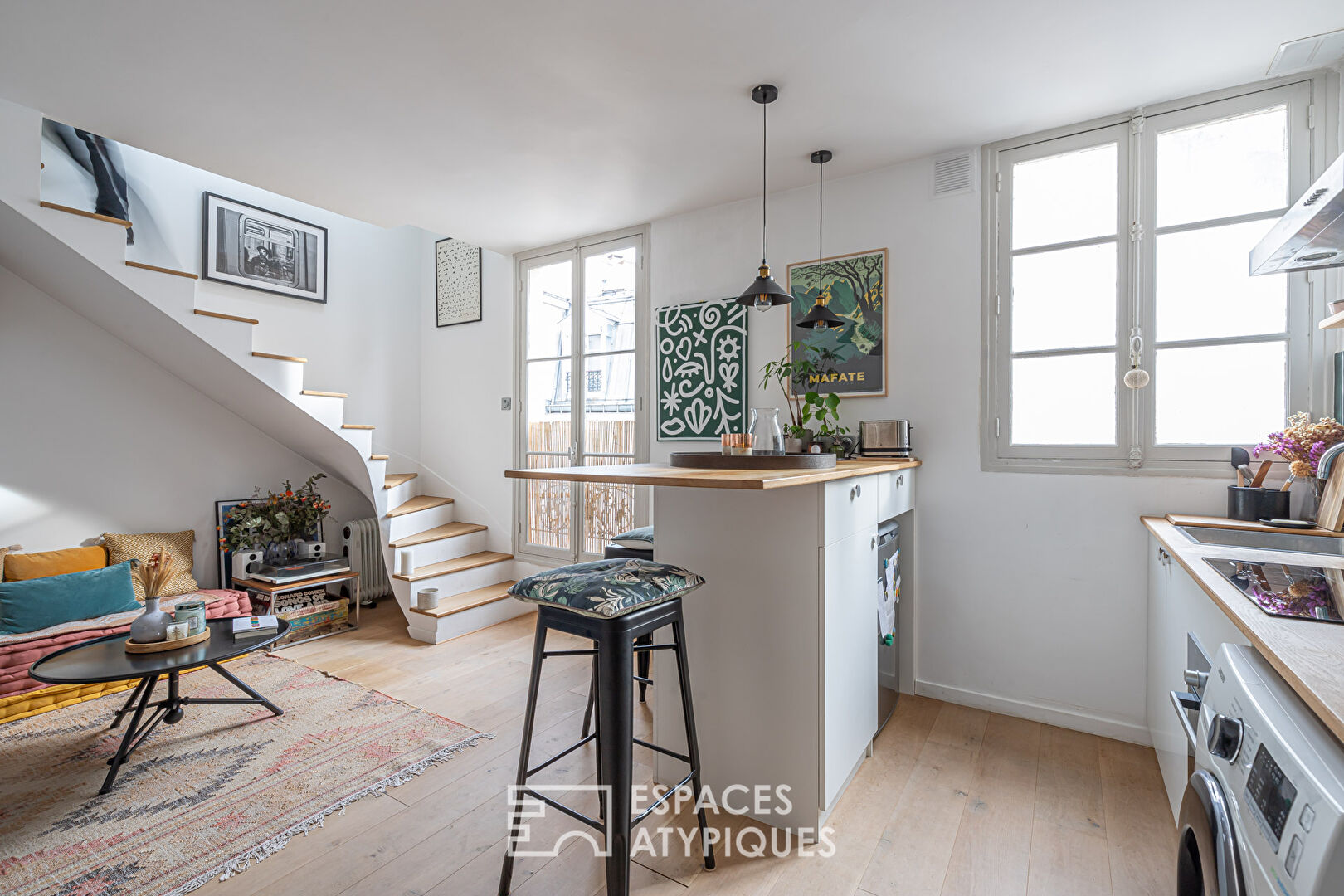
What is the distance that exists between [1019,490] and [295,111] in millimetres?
3472

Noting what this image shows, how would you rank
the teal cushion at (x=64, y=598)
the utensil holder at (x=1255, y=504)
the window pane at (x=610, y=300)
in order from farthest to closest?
1. the window pane at (x=610, y=300)
2. the teal cushion at (x=64, y=598)
3. the utensil holder at (x=1255, y=504)

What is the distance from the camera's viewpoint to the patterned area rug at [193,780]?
67.6 inches

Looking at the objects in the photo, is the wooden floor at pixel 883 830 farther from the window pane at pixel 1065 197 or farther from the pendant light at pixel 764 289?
the window pane at pixel 1065 197

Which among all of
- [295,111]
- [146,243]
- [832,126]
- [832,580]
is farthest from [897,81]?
[146,243]

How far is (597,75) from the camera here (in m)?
2.23

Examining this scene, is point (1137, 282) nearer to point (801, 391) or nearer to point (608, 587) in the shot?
point (801, 391)

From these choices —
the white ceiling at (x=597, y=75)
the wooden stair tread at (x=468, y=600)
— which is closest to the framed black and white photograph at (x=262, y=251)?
the white ceiling at (x=597, y=75)

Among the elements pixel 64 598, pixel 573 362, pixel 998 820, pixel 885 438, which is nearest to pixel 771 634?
pixel 998 820

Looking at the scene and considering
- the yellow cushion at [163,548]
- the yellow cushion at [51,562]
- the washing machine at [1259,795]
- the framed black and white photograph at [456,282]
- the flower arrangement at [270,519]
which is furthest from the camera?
the framed black and white photograph at [456,282]

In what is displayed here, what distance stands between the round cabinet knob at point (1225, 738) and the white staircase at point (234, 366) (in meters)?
3.53

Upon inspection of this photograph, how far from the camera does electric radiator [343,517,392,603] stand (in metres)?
4.40

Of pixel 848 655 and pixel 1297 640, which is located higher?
pixel 1297 640

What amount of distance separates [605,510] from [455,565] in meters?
1.12

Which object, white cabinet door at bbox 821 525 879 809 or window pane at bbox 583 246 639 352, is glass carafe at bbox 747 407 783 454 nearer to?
white cabinet door at bbox 821 525 879 809
